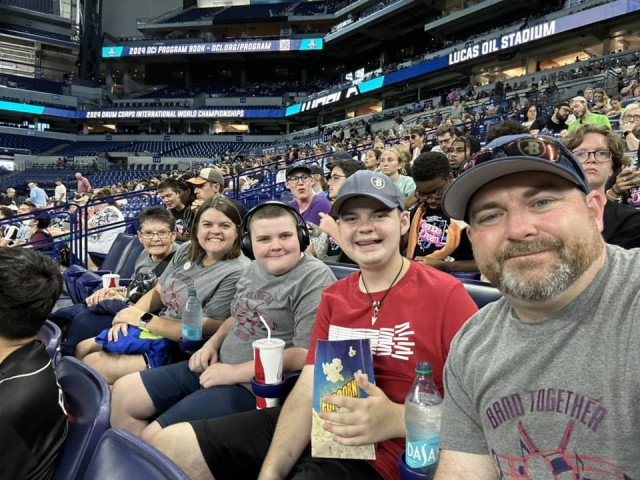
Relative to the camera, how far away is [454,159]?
4.29 m

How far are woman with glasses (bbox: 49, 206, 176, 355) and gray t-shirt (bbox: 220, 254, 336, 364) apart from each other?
119cm

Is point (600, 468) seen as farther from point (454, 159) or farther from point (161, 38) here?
point (161, 38)

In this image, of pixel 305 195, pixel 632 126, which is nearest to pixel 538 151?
pixel 305 195

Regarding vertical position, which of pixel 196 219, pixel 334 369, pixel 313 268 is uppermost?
pixel 196 219

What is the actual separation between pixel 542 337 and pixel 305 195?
3.20 meters

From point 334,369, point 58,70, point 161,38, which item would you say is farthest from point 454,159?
point 58,70

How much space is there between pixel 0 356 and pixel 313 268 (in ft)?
3.85

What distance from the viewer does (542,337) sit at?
2.87ft

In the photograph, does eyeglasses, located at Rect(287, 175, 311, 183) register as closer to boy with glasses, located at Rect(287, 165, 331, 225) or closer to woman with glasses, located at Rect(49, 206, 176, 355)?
boy with glasses, located at Rect(287, 165, 331, 225)

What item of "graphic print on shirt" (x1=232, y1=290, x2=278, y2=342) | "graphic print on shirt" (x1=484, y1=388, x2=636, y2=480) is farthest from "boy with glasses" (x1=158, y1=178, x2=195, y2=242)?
"graphic print on shirt" (x1=484, y1=388, x2=636, y2=480)

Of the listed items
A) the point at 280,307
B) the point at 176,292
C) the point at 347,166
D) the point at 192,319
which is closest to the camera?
the point at 280,307

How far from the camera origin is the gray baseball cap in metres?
1.53

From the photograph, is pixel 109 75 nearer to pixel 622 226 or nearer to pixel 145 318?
pixel 145 318

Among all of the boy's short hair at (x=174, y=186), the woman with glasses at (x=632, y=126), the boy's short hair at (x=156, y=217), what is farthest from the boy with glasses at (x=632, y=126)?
the boy's short hair at (x=174, y=186)
